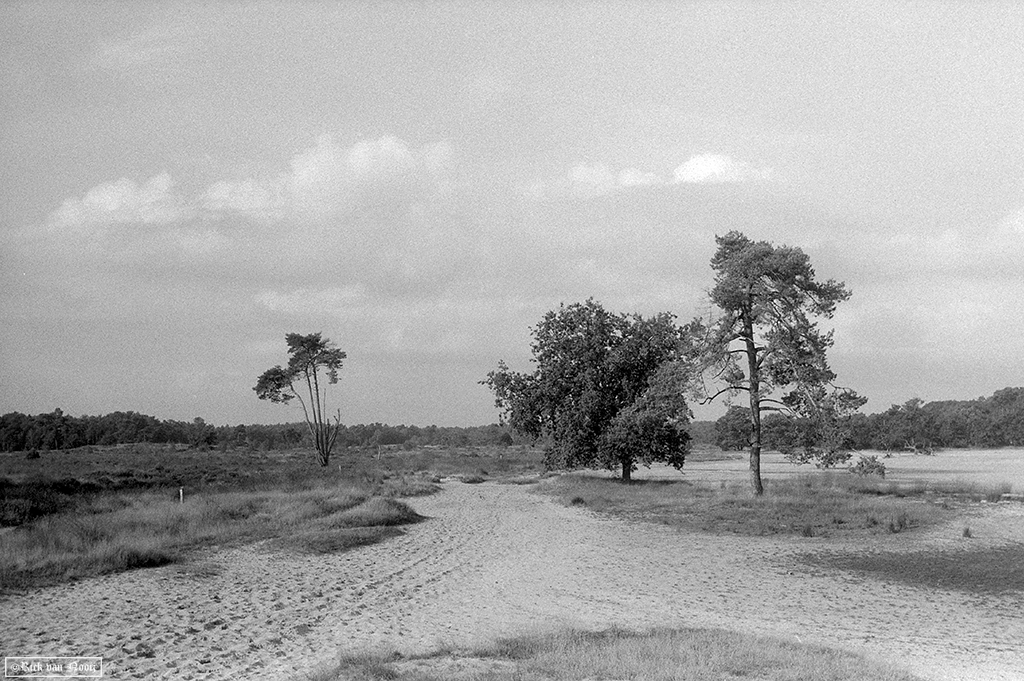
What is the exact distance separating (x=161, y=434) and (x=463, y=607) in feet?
383

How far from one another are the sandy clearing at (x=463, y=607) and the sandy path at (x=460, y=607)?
41mm

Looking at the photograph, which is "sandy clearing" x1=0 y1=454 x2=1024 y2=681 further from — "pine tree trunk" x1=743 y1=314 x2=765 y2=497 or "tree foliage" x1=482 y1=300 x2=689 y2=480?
"tree foliage" x1=482 y1=300 x2=689 y2=480

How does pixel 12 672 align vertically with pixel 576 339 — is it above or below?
below

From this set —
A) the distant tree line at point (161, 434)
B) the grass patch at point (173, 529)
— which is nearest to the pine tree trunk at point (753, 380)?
the grass patch at point (173, 529)

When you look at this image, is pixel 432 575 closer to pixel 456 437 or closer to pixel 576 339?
pixel 576 339

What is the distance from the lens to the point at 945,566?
1772 centimetres

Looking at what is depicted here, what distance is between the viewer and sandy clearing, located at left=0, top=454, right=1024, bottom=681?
10.3m

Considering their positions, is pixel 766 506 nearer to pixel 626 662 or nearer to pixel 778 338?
pixel 778 338

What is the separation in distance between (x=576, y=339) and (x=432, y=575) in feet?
83.4

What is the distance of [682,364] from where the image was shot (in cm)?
3081

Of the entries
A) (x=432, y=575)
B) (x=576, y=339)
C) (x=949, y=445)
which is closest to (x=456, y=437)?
(x=949, y=445)

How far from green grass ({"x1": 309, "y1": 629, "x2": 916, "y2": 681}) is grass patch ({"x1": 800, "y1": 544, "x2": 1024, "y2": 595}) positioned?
7259 mm

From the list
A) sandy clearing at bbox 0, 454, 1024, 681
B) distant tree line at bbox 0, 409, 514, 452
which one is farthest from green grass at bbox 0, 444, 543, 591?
distant tree line at bbox 0, 409, 514, 452

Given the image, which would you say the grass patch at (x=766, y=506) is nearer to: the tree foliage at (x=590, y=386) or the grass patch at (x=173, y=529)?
the tree foliage at (x=590, y=386)
